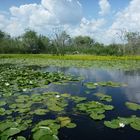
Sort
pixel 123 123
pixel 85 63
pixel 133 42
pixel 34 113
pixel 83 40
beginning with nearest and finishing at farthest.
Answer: pixel 123 123, pixel 34 113, pixel 85 63, pixel 133 42, pixel 83 40

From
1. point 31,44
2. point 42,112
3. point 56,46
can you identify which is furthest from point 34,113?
point 31,44

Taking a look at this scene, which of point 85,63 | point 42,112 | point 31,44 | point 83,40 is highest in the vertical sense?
point 83,40

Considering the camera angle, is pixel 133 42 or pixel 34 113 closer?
pixel 34 113

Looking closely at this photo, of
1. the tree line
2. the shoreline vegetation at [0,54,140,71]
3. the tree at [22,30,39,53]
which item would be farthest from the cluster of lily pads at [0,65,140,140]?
the tree at [22,30,39,53]

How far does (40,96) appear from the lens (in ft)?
19.5

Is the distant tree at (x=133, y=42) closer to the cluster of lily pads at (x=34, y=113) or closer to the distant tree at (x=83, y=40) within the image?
the distant tree at (x=83, y=40)

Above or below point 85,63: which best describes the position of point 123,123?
above

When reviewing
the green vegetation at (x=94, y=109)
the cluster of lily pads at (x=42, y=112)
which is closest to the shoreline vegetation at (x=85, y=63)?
the cluster of lily pads at (x=42, y=112)

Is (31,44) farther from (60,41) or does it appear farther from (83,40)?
(83,40)

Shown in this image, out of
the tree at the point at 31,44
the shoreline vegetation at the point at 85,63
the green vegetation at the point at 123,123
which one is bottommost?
the shoreline vegetation at the point at 85,63

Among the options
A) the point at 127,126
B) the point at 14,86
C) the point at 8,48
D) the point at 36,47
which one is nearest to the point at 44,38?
the point at 36,47

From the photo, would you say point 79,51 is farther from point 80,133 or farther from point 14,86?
point 80,133

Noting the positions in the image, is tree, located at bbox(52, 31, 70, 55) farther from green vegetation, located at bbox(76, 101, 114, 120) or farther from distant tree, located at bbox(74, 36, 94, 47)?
green vegetation, located at bbox(76, 101, 114, 120)

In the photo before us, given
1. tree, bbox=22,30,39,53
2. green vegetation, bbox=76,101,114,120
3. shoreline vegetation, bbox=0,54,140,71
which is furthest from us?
tree, bbox=22,30,39,53
